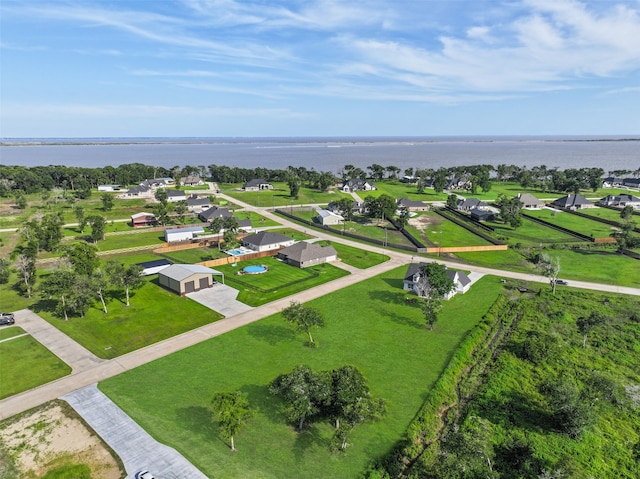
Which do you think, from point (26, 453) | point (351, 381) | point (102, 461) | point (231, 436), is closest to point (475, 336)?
point (351, 381)

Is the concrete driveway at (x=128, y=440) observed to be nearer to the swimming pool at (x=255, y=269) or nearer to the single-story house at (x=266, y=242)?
the swimming pool at (x=255, y=269)

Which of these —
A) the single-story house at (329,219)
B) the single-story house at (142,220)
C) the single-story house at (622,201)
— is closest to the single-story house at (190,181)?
the single-story house at (142,220)

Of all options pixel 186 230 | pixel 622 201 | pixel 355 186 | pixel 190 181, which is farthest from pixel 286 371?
pixel 190 181

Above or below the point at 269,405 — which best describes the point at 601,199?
above

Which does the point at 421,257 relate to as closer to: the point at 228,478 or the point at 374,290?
the point at 374,290

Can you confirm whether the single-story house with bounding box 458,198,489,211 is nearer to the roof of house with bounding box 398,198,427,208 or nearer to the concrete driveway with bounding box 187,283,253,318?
the roof of house with bounding box 398,198,427,208
